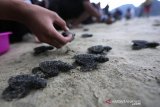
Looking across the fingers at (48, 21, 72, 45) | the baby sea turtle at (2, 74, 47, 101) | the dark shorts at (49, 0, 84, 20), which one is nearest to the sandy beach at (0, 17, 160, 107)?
the baby sea turtle at (2, 74, 47, 101)

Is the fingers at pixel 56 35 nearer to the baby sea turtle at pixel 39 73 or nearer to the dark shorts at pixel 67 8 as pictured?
the baby sea turtle at pixel 39 73

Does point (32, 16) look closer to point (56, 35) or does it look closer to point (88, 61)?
point (56, 35)

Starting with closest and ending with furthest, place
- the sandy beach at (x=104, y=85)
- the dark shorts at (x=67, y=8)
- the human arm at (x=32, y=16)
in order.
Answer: the sandy beach at (x=104, y=85) < the human arm at (x=32, y=16) < the dark shorts at (x=67, y=8)

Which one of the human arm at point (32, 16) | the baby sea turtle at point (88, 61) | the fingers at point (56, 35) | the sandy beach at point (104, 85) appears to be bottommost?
the sandy beach at point (104, 85)

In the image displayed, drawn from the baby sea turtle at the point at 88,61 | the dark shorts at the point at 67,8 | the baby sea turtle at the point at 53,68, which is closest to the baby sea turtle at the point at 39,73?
the baby sea turtle at the point at 53,68

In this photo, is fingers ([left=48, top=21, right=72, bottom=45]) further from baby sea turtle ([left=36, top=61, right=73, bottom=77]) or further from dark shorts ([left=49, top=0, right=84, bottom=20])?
dark shorts ([left=49, top=0, right=84, bottom=20])

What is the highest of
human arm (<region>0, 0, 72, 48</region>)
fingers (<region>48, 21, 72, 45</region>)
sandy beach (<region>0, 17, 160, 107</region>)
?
human arm (<region>0, 0, 72, 48</region>)
